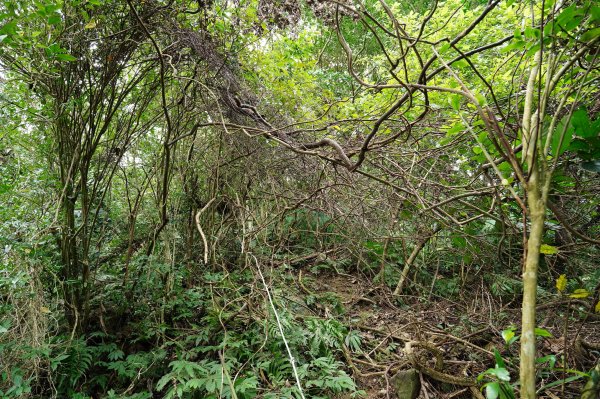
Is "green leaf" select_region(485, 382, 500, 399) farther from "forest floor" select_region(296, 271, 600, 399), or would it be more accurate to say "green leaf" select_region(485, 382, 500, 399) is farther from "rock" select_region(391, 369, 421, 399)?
"rock" select_region(391, 369, 421, 399)

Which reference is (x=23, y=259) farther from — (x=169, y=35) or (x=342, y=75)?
(x=342, y=75)

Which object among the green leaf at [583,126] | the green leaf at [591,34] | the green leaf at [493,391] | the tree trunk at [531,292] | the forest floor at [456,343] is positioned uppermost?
the green leaf at [591,34]

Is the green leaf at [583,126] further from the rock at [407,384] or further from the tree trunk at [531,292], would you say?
the rock at [407,384]

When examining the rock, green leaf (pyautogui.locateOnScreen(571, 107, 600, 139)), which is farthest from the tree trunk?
the rock

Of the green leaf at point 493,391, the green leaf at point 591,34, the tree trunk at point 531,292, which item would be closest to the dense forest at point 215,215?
the green leaf at point 591,34

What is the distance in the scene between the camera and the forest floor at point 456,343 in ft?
8.04

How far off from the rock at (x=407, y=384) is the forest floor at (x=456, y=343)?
0.15 feet

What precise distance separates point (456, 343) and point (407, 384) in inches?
26.4

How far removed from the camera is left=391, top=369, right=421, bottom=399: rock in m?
2.56

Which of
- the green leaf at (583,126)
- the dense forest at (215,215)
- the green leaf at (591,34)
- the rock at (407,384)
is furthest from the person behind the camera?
the rock at (407,384)

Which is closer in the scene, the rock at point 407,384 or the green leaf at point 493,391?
the green leaf at point 493,391

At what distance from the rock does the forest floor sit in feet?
0.15

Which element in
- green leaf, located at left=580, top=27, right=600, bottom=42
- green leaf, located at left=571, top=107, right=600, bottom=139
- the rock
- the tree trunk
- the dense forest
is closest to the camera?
the tree trunk

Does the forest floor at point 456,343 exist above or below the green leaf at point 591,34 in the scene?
below
